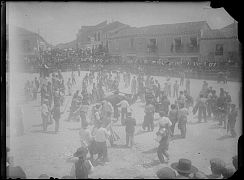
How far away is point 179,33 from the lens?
6.10 metres

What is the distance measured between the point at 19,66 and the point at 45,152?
6.56 feet

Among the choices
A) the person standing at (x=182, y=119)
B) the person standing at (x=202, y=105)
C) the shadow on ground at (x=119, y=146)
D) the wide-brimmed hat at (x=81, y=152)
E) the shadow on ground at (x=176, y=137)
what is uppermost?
the person standing at (x=202, y=105)

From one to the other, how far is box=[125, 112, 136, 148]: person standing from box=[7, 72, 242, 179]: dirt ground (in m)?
0.10

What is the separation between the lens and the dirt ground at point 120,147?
18.9 feet

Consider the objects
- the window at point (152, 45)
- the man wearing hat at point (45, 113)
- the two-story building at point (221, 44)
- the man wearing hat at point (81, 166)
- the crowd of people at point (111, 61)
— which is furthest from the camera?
the window at point (152, 45)

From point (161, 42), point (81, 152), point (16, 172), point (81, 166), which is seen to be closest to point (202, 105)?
point (161, 42)

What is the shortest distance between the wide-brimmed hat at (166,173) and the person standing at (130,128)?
0.86 meters

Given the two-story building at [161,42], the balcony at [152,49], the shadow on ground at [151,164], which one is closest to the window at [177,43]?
the two-story building at [161,42]

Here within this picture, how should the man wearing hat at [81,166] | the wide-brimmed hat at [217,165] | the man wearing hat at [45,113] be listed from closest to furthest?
the man wearing hat at [81,166], the wide-brimmed hat at [217,165], the man wearing hat at [45,113]

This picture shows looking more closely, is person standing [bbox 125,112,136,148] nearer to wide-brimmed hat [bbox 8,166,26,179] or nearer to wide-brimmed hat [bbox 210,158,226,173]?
wide-brimmed hat [bbox 210,158,226,173]

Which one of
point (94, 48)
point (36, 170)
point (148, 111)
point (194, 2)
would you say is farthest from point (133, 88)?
point (36, 170)

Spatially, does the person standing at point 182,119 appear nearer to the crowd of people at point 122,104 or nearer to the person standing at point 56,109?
the crowd of people at point 122,104

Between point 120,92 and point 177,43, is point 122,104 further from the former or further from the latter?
point 177,43

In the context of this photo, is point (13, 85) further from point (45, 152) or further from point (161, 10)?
point (161, 10)
